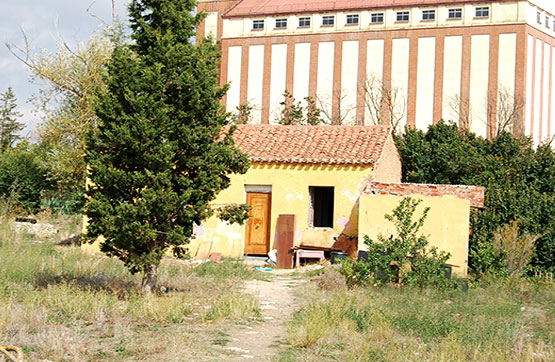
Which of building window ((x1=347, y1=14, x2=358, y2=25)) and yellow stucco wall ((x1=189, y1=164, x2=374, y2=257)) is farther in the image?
building window ((x1=347, y1=14, x2=358, y2=25))

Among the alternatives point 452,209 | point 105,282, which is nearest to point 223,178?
point 105,282

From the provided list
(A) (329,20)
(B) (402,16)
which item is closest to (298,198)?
(B) (402,16)

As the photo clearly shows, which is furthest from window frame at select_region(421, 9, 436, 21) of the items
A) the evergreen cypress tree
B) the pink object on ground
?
the evergreen cypress tree

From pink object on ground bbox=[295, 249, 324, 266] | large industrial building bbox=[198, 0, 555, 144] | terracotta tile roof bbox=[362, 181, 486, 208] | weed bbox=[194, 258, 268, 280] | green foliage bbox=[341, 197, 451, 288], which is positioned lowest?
weed bbox=[194, 258, 268, 280]

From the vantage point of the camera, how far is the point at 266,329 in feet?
32.1

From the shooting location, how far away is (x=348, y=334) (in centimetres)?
909

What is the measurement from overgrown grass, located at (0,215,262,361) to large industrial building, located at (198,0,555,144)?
94.6 feet

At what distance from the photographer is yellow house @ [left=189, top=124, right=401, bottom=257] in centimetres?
2003

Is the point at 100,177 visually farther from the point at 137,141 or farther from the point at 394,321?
the point at 394,321

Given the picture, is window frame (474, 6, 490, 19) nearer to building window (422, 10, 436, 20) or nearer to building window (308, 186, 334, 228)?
building window (422, 10, 436, 20)

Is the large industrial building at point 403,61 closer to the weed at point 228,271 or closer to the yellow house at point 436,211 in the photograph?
the yellow house at point 436,211

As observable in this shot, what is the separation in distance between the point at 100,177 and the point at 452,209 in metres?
10.0

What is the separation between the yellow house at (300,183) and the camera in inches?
789

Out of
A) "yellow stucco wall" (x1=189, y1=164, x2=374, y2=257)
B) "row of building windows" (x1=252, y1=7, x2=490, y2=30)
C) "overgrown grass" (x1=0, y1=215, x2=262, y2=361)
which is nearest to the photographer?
"overgrown grass" (x1=0, y1=215, x2=262, y2=361)
